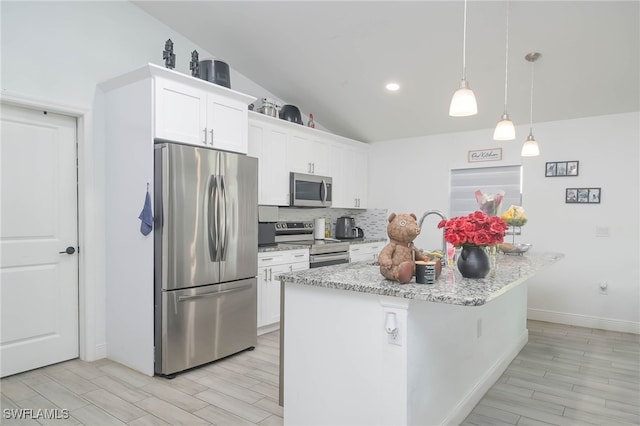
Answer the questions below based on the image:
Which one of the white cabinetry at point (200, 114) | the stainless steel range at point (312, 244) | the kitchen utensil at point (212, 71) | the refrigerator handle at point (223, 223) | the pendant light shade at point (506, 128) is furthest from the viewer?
the stainless steel range at point (312, 244)

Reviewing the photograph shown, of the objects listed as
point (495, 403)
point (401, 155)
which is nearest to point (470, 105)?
point (495, 403)

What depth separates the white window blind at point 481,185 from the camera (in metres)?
4.70

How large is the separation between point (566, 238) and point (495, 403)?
8.67 ft

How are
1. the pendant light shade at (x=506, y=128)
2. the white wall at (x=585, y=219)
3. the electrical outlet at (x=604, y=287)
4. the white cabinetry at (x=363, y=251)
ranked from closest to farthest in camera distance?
the pendant light shade at (x=506, y=128) → the white wall at (x=585, y=219) → the electrical outlet at (x=604, y=287) → the white cabinetry at (x=363, y=251)

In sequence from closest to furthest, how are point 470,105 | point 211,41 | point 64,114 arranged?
point 470,105
point 64,114
point 211,41

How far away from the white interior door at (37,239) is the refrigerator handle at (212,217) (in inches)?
47.3

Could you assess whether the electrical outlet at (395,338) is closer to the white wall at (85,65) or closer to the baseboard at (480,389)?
the baseboard at (480,389)

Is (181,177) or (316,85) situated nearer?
(181,177)

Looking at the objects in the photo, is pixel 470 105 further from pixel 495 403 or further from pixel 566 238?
pixel 566 238

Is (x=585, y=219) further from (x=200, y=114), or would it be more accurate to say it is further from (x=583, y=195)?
(x=200, y=114)

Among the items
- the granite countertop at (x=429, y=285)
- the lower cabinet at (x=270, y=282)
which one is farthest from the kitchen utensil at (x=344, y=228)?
the granite countertop at (x=429, y=285)

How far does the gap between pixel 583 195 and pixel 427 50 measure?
2.44 m

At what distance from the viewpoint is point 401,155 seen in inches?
220

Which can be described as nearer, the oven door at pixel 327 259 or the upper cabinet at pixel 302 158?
the upper cabinet at pixel 302 158
